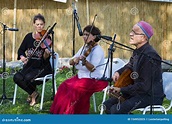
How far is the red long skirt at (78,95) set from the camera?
4566 millimetres

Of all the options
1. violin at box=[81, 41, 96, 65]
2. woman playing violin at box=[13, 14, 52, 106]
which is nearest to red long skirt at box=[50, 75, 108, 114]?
violin at box=[81, 41, 96, 65]

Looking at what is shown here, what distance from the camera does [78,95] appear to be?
4.57 meters

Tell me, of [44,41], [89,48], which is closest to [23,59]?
[44,41]

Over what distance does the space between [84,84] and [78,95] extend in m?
0.13

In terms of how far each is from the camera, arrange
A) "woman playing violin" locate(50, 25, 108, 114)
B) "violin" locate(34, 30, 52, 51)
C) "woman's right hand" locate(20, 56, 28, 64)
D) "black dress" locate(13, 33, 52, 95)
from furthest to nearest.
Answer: "black dress" locate(13, 33, 52, 95) < "woman's right hand" locate(20, 56, 28, 64) < "violin" locate(34, 30, 52, 51) < "woman playing violin" locate(50, 25, 108, 114)

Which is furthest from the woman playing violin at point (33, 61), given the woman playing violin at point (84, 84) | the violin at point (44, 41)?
the woman playing violin at point (84, 84)

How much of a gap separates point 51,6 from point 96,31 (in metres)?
4.53

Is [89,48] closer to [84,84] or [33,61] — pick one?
[84,84]

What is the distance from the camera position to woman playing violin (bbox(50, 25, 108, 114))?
4.57 meters

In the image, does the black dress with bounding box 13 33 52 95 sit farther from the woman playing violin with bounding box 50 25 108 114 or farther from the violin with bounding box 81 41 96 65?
the violin with bounding box 81 41 96 65

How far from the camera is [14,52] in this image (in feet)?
29.3

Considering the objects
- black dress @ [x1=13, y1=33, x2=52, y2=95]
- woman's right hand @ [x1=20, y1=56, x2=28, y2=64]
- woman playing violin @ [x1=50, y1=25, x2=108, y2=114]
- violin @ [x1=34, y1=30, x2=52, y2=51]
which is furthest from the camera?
black dress @ [x1=13, y1=33, x2=52, y2=95]

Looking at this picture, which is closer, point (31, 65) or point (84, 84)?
point (84, 84)

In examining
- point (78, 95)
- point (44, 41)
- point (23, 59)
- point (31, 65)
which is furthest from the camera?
point (31, 65)
